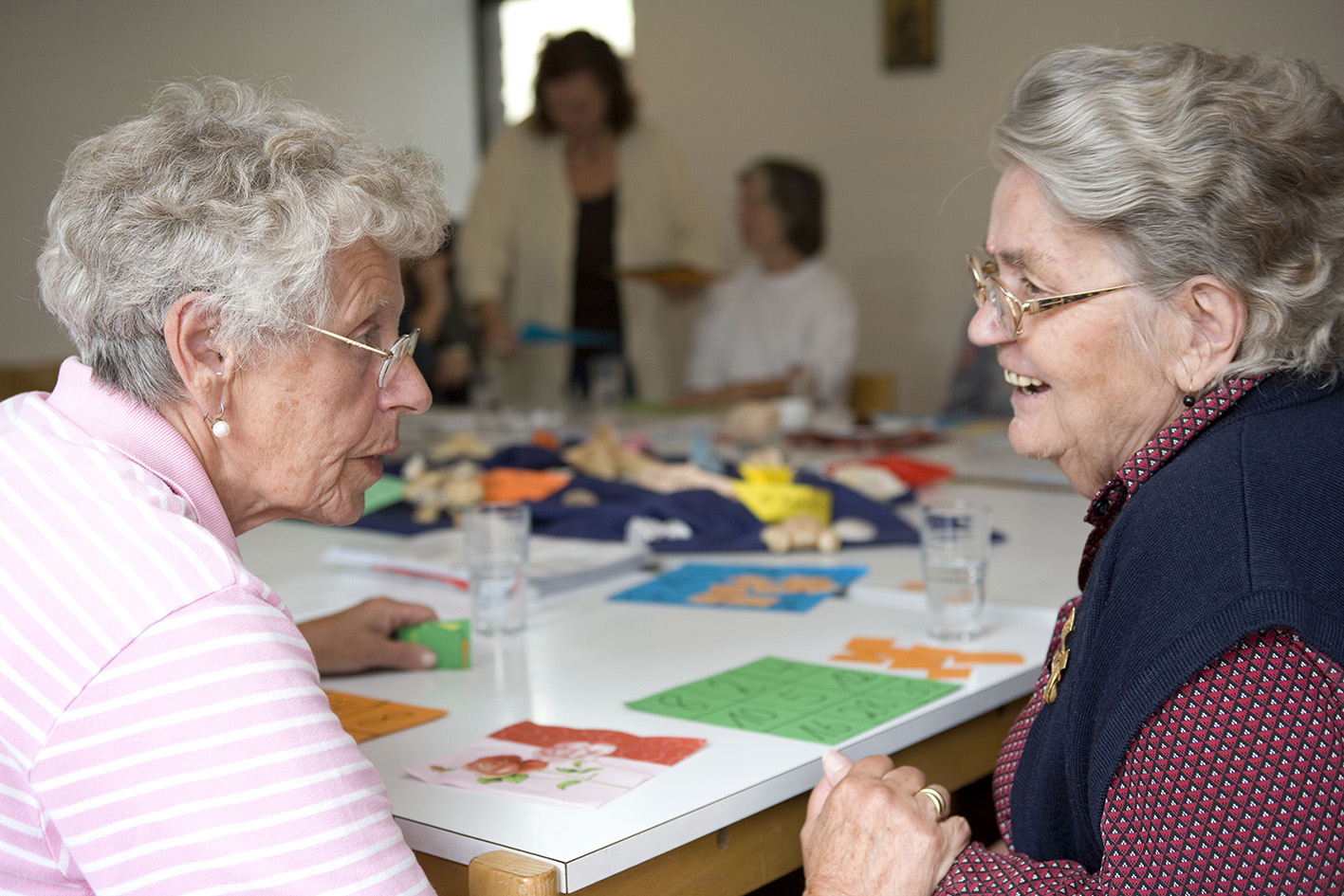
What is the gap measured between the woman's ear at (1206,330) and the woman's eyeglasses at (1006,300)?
0.05 m

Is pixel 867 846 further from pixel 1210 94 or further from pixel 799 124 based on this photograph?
pixel 799 124

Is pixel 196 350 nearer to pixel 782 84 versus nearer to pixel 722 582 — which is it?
pixel 722 582

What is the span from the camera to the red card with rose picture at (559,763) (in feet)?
3.73

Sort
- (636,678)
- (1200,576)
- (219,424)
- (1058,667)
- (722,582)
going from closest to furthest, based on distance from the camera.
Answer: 1. (1200,576)
2. (219,424)
3. (1058,667)
4. (636,678)
5. (722,582)

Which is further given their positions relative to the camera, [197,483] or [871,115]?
[871,115]

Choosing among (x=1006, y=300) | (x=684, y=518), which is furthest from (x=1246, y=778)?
(x=684, y=518)

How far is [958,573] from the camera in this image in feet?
5.27

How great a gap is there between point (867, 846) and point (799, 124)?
5.83 m

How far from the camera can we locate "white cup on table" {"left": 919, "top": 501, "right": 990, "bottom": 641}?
161cm

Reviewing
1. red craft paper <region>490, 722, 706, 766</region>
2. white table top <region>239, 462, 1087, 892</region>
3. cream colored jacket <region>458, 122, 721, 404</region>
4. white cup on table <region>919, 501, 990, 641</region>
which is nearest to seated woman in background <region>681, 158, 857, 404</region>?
cream colored jacket <region>458, 122, 721, 404</region>

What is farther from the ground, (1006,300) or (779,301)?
(1006,300)

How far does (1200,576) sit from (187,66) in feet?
15.7

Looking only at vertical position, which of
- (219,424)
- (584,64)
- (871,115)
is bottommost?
(219,424)

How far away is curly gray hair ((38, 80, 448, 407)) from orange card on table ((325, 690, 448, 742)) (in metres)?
0.44
